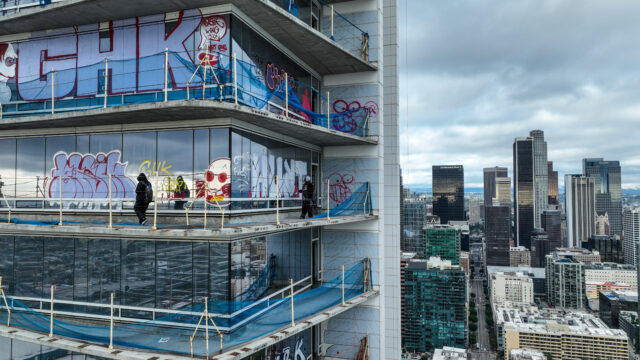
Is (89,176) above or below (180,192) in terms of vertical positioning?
above

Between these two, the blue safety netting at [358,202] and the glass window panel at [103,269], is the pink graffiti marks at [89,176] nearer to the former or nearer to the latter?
the glass window panel at [103,269]

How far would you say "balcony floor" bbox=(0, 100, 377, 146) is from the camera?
10898 millimetres

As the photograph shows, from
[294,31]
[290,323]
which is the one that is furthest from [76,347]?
[294,31]

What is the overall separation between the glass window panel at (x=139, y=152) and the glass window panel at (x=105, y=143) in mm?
318

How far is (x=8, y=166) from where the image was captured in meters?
15.5

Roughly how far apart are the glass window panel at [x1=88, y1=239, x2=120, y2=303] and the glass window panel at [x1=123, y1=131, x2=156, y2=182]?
2371 mm

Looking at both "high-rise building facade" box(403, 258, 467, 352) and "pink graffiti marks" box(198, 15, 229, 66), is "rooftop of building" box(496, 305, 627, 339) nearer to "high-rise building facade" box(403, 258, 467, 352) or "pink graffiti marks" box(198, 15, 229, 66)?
"high-rise building facade" box(403, 258, 467, 352)

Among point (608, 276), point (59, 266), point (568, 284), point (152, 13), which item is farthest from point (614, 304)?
point (152, 13)

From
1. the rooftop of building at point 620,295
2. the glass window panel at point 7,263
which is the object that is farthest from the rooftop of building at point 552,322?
the glass window panel at point 7,263

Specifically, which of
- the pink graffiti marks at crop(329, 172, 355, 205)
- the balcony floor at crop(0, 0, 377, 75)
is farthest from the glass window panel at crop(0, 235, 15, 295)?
the pink graffiti marks at crop(329, 172, 355, 205)

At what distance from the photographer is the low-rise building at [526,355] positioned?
353 feet

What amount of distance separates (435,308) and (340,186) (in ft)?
453

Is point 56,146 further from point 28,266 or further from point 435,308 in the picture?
point 435,308

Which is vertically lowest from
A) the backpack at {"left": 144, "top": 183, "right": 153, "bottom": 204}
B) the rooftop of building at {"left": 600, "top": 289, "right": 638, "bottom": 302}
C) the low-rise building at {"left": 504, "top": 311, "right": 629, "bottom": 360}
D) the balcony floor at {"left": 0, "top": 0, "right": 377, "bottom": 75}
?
the low-rise building at {"left": 504, "top": 311, "right": 629, "bottom": 360}
